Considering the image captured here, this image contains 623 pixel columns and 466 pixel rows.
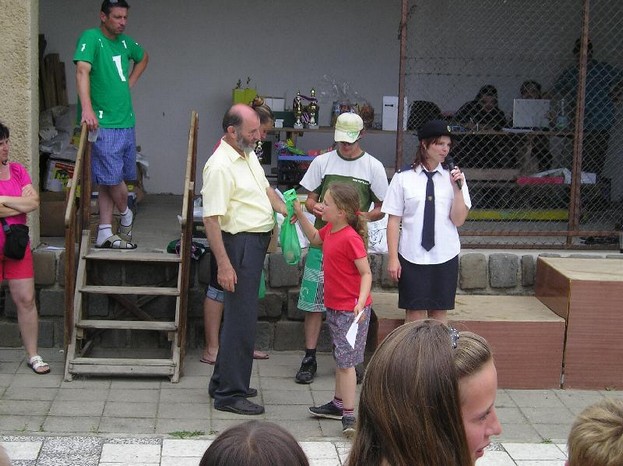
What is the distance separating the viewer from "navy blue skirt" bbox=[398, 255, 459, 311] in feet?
19.7

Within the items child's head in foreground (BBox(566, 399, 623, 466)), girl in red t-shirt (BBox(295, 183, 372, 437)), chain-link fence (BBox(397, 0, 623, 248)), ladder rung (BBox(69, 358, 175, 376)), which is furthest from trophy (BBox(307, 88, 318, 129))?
child's head in foreground (BBox(566, 399, 623, 466))

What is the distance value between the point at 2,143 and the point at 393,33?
4.87 metres

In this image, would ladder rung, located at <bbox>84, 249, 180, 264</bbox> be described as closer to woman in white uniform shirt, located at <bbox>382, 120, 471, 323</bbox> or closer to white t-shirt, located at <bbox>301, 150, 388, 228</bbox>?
white t-shirt, located at <bbox>301, 150, 388, 228</bbox>

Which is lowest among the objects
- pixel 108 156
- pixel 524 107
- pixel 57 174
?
pixel 57 174

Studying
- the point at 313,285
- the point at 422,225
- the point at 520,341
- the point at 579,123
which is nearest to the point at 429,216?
the point at 422,225

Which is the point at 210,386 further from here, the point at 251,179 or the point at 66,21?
the point at 66,21

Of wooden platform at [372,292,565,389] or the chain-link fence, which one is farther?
the chain-link fence

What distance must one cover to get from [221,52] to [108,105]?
2874 millimetres

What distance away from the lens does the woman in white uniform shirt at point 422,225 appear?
19.4 ft

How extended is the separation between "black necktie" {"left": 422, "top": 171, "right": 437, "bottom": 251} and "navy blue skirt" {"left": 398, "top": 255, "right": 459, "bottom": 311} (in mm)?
166

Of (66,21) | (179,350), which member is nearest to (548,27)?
(66,21)

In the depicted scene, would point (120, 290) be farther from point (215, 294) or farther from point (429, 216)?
point (429, 216)

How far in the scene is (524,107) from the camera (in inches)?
352

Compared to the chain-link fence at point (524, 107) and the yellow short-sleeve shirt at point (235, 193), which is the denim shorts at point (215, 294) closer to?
the yellow short-sleeve shirt at point (235, 193)
